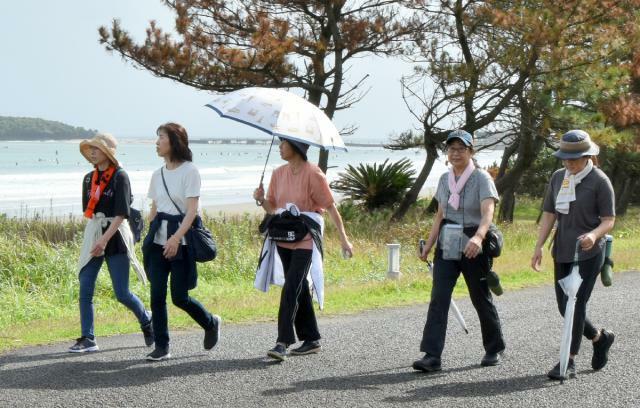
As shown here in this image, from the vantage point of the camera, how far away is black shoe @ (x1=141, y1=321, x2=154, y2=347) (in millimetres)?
7012

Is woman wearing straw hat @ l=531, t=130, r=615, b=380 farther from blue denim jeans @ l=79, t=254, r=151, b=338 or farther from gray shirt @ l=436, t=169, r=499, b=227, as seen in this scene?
blue denim jeans @ l=79, t=254, r=151, b=338

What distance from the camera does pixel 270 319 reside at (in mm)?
8273

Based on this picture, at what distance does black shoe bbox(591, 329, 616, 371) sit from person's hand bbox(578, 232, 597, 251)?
0.74 meters

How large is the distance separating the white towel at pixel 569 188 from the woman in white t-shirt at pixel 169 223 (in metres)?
2.41

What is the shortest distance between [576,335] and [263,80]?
42.7 ft

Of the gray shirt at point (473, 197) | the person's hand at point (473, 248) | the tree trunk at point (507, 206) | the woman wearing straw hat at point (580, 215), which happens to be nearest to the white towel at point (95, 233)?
the gray shirt at point (473, 197)

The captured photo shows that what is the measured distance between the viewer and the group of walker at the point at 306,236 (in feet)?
20.0

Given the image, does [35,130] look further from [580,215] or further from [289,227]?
[580,215]

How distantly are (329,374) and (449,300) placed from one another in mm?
960

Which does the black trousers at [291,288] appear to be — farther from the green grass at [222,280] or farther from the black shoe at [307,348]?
the green grass at [222,280]

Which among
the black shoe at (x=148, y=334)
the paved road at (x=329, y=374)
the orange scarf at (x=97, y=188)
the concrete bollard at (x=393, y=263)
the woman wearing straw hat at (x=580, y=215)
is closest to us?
the paved road at (x=329, y=374)

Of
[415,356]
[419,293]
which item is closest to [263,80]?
[419,293]

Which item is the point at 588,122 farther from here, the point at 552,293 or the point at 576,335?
the point at 576,335

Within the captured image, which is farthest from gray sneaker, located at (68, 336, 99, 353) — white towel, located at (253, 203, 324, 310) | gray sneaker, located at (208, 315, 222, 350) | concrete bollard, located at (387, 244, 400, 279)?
concrete bollard, located at (387, 244, 400, 279)
